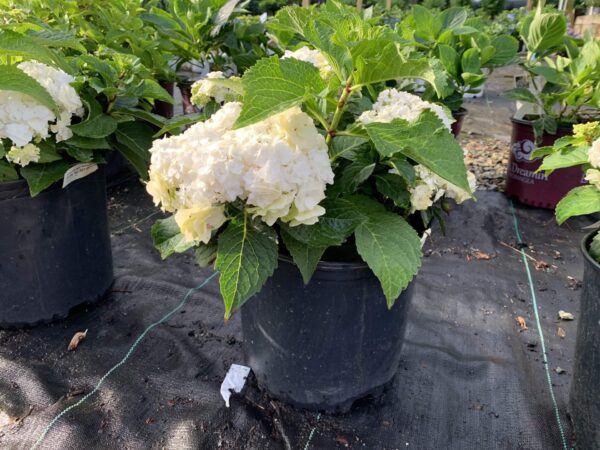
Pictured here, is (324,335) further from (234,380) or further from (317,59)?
(317,59)

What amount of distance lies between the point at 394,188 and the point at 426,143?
237 millimetres

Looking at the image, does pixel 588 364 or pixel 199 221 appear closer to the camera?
pixel 199 221

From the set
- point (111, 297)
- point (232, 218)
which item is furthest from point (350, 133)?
point (111, 297)

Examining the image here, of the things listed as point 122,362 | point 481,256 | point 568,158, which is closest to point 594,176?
point 568,158

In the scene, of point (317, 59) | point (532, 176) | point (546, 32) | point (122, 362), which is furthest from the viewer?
point (532, 176)

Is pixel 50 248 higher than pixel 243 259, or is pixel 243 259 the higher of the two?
pixel 243 259

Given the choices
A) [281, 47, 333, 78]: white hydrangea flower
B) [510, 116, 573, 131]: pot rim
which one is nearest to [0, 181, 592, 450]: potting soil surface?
[510, 116, 573, 131]: pot rim

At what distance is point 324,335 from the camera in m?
1.32

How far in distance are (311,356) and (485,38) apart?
2.28 meters

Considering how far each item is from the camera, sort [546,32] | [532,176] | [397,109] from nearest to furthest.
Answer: [397,109] < [546,32] < [532,176]

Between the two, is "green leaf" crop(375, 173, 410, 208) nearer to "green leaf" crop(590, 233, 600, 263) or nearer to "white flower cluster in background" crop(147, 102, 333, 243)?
"white flower cluster in background" crop(147, 102, 333, 243)

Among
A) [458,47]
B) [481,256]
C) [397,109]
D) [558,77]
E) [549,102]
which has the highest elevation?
[397,109]

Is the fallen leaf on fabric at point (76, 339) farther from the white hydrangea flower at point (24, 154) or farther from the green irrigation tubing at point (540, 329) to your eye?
the green irrigation tubing at point (540, 329)

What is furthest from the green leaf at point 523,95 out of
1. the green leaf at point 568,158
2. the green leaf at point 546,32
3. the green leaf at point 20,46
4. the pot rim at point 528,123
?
the green leaf at point 20,46
